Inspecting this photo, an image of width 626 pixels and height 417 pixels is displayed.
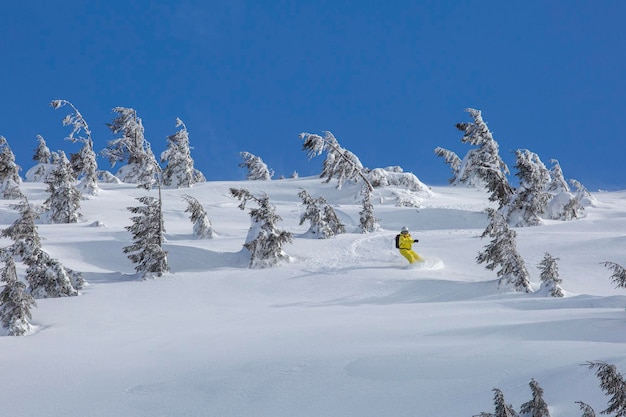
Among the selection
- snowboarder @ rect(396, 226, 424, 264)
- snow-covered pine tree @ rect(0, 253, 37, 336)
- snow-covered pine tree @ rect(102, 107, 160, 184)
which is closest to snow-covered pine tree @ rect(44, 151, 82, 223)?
snow-covered pine tree @ rect(102, 107, 160, 184)

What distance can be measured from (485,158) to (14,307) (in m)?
28.8

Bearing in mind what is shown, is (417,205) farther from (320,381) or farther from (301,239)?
(320,381)

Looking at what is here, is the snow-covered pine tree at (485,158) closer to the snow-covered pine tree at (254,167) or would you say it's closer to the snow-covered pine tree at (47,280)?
the snow-covered pine tree at (47,280)

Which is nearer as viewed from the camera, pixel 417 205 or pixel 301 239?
pixel 301 239

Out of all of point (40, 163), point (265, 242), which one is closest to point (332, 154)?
point (265, 242)

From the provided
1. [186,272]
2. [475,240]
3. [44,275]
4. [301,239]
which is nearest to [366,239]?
[301,239]

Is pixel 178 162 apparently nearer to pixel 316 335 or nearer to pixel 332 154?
pixel 332 154

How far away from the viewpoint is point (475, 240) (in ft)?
77.9

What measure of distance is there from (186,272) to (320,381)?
44.5 ft

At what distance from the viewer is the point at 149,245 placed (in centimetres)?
1891

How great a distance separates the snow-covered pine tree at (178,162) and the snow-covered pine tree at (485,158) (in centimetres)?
2776

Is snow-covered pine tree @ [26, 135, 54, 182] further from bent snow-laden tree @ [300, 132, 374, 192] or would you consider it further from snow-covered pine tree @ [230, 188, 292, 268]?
snow-covered pine tree @ [230, 188, 292, 268]

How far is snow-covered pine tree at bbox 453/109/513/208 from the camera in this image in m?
33.5

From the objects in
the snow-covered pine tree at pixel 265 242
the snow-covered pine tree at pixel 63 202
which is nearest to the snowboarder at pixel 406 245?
the snow-covered pine tree at pixel 265 242
